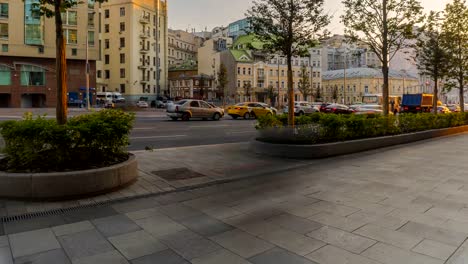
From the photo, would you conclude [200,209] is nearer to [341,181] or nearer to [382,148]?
[341,181]

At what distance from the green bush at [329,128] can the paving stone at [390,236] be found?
19.2 ft

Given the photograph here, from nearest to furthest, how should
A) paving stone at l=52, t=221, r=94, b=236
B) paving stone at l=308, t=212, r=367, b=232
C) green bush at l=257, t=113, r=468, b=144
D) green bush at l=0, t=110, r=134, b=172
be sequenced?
paving stone at l=52, t=221, r=94, b=236 < paving stone at l=308, t=212, r=367, b=232 < green bush at l=0, t=110, r=134, b=172 < green bush at l=257, t=113, r=468, b=144

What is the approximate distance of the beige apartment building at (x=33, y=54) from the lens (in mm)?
52031

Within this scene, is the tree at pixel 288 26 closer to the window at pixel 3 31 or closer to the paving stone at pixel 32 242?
the paving stone at pixel 32 242

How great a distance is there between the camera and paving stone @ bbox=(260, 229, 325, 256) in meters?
4.13

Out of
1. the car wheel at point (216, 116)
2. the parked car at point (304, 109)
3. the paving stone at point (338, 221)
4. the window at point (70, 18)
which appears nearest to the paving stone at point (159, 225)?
the paving stone at point (338, 221)

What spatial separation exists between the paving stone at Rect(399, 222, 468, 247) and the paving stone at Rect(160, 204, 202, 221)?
2994 millimetres

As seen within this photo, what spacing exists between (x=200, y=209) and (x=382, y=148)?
9118mm

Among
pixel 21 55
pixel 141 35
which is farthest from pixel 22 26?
pixel 141 35

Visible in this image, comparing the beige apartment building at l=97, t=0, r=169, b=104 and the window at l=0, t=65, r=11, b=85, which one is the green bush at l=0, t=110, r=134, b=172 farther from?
the beige apartment building at l=97, t=0, r=169, b=104

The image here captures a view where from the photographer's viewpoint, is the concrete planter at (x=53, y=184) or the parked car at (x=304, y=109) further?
the parked car at (x=304, y=109)

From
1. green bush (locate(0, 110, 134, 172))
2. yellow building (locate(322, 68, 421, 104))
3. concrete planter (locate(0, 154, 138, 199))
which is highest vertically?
yellow building (locate(322, 68, 421, 104))

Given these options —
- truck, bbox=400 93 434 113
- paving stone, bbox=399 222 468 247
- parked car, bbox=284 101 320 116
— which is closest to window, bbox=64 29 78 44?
parked car, bbox=284 101 320 116

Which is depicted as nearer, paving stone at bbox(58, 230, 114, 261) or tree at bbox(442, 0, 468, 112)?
paving stone at bbox(58, 230, 114, 261)
